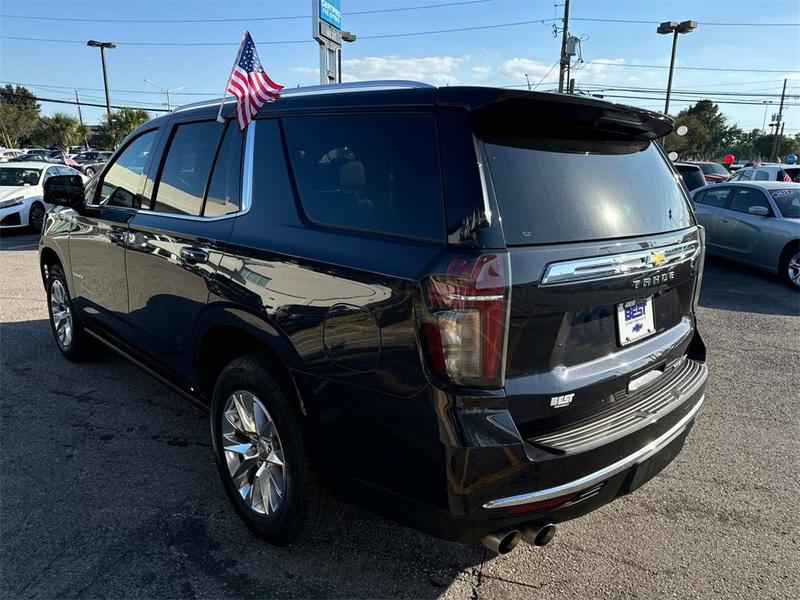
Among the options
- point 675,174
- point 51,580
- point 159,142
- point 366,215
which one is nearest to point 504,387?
point 366,215

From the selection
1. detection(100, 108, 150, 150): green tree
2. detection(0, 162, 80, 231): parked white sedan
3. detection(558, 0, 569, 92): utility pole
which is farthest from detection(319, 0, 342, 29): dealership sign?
detection(100, 108, 150, 150): green tree

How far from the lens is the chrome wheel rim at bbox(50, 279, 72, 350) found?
189 inches

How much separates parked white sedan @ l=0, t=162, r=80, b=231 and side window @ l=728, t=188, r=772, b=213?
13.0 meters

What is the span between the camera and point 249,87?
9.57 feet

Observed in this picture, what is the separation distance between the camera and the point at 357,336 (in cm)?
204

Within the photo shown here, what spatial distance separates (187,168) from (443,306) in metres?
2.10

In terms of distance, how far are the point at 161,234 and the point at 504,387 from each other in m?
2.25

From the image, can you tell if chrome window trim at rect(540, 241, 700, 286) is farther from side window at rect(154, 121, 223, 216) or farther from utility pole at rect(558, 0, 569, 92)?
utility pole at rect(558, 0, 569, 92)

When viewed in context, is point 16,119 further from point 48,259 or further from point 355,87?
point 355,87

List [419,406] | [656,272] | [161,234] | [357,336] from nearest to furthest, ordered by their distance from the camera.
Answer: [419,406] < [357,336] < [656,272] < [161,234]

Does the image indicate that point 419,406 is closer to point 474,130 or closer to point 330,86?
point 474,130

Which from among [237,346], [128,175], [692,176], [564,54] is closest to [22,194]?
[128,175]

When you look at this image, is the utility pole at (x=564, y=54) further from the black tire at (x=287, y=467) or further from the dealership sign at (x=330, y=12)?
the black tire at (x=287, y=467)

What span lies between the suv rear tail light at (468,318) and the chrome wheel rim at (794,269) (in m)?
8.85
